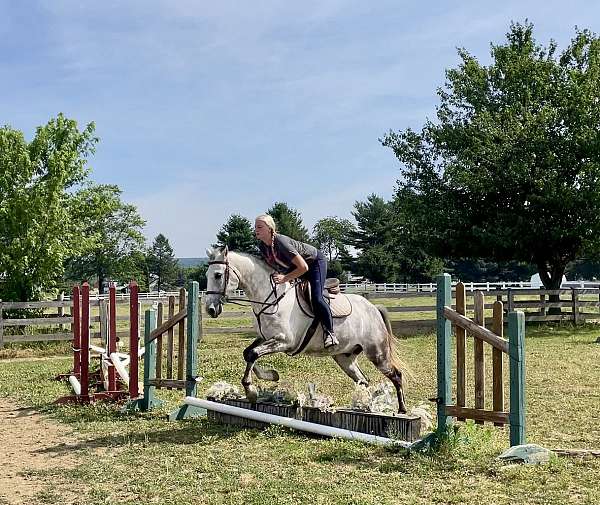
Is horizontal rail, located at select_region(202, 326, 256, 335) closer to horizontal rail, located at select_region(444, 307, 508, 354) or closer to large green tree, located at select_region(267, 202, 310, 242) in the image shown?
horizontal rail, located at select_region(444, 307, 508, 354)

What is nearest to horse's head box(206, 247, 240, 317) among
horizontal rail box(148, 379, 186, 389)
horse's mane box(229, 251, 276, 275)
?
horse's mane box(229, 251, 276, 275)

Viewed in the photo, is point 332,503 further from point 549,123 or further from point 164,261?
point 164,261

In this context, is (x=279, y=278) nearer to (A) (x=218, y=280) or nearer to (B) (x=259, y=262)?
(B) (x=259, y=262)

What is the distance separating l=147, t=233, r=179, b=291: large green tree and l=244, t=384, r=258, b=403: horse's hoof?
272 ft

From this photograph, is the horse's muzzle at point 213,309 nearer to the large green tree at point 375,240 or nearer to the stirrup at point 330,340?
the stirrup at point 330,340

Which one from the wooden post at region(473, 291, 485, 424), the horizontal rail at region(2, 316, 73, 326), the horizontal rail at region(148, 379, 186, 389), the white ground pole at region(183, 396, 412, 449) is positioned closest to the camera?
the wooden post at region(473, 291, 485, 424)

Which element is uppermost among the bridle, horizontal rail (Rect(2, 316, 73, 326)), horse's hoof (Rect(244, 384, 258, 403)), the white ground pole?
the bridle

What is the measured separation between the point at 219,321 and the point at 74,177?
9623 millimetres

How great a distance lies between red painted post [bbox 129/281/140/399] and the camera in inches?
355

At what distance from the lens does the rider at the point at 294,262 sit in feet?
24.6

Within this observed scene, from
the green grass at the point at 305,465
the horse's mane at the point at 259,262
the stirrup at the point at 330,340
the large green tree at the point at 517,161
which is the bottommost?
the green grass at the point at 305,465

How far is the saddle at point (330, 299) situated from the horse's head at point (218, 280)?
2.39ft

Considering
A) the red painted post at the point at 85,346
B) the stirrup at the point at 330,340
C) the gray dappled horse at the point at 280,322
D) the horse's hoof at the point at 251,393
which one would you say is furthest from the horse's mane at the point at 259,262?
the red painted post at the point at 85,346

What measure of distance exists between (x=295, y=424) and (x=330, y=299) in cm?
Result: 152
